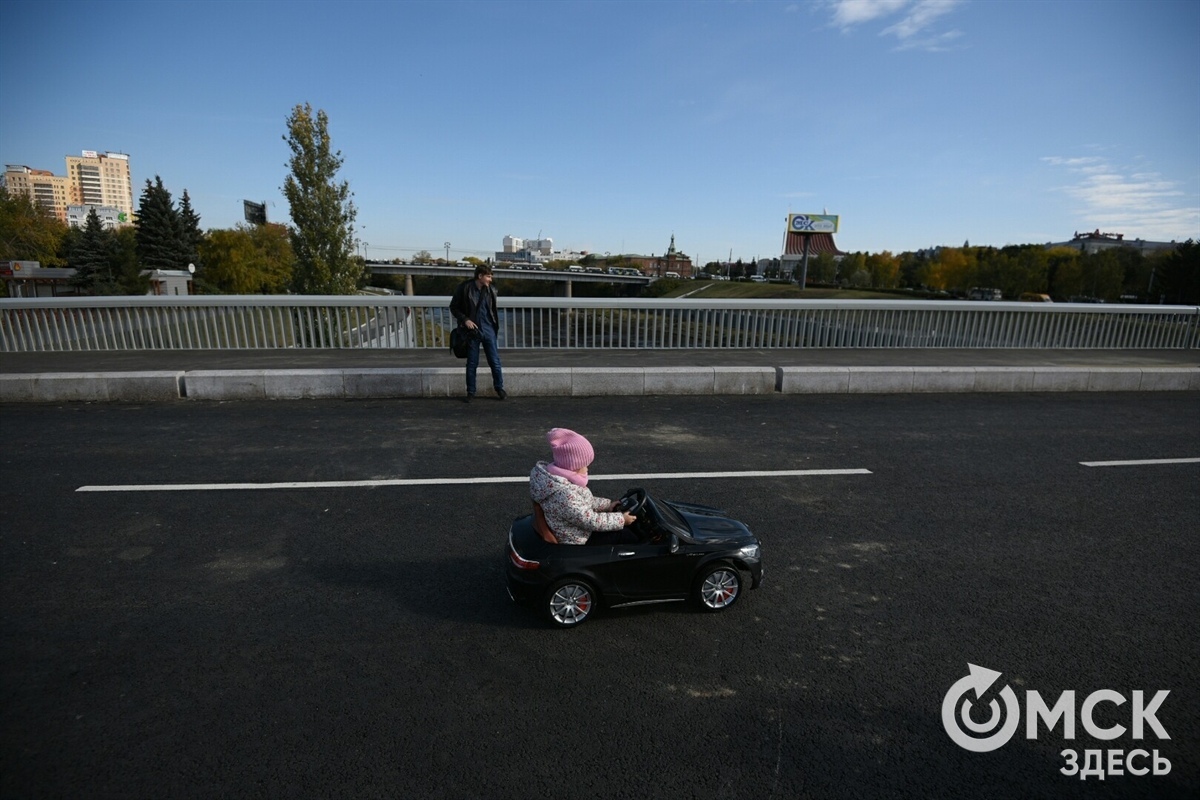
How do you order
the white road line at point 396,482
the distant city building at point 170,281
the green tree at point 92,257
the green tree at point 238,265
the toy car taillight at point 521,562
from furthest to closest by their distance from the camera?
the green tree at point 238,265 → the green tree at point 92,257 → the distant city building at point 170,281 → the white road line at point 396,482 → the toy car taillight at point 521,562

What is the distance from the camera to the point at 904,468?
22.8ft

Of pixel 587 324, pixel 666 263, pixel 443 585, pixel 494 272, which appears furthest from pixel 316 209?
pixel 666 263

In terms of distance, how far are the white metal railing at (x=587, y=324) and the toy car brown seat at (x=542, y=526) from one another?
8460 millimetres

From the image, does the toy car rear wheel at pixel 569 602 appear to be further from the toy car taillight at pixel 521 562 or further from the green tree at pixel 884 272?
the green tree at pixel 884 272

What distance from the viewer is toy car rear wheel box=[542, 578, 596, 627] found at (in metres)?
3.85

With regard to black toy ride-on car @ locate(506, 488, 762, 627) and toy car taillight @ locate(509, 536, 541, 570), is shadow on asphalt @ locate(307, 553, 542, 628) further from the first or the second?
toy car taillight @ locate(509, 536, 541, 570)

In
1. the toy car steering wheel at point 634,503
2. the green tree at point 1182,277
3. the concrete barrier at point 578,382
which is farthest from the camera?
the green tree at point 1182,277

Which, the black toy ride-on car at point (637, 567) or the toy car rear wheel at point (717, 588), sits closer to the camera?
the black toy ride-on car at point (637, 567)

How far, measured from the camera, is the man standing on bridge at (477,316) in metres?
9.55

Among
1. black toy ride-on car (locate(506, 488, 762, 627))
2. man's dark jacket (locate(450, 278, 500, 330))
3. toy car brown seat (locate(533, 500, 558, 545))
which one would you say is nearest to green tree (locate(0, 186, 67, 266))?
man's dark jacket (locate(450, 278, 500, 330))

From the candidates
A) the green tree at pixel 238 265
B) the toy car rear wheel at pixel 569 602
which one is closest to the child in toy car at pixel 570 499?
the toy car rear wheel at pixel 569 602

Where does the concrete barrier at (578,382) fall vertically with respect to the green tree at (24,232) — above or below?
below

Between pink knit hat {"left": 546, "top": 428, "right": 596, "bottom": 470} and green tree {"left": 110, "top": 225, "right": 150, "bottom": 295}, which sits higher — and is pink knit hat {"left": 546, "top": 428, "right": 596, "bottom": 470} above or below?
below

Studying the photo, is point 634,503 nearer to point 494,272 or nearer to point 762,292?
point 762,292
